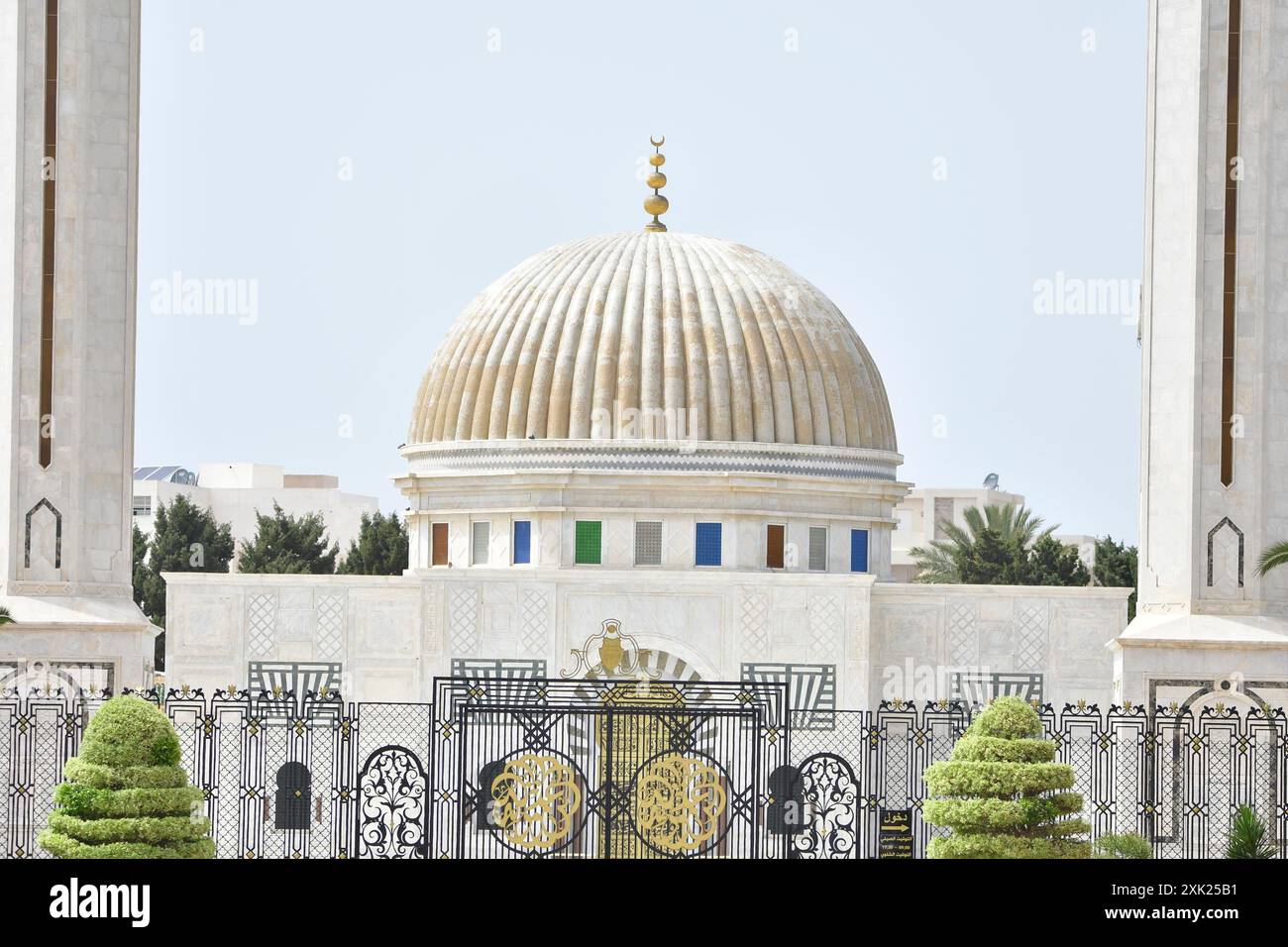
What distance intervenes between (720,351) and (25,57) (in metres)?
12.7

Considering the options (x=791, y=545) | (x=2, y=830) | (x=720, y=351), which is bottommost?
(x=2, y=830)

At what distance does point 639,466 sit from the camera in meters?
29.5

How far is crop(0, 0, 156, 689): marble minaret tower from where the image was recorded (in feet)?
62.0

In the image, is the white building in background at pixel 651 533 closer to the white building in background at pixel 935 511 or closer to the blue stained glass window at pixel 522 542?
the blue stained glass window at pixel 522 542

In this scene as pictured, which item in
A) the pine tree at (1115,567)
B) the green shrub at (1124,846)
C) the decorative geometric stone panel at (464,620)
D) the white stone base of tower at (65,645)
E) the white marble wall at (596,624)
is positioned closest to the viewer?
the green shrub at (1124,846)

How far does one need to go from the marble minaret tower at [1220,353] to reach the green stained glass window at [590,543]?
11.1 m

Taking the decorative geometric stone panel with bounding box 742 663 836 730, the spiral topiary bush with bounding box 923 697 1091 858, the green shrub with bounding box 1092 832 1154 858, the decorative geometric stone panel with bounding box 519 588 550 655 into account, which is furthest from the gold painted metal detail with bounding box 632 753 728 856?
the decorative geometric stone panel with bounding box 519 588 550 655

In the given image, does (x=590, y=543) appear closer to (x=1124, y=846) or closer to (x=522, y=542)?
(x=522, y=542)

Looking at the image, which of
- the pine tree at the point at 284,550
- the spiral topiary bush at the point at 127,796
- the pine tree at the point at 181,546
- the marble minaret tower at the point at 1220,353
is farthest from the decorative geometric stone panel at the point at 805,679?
the pine tree at the point at 284,550

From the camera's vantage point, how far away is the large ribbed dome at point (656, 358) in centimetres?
3005

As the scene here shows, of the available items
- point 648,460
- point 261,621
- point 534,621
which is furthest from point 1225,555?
point 261,621
